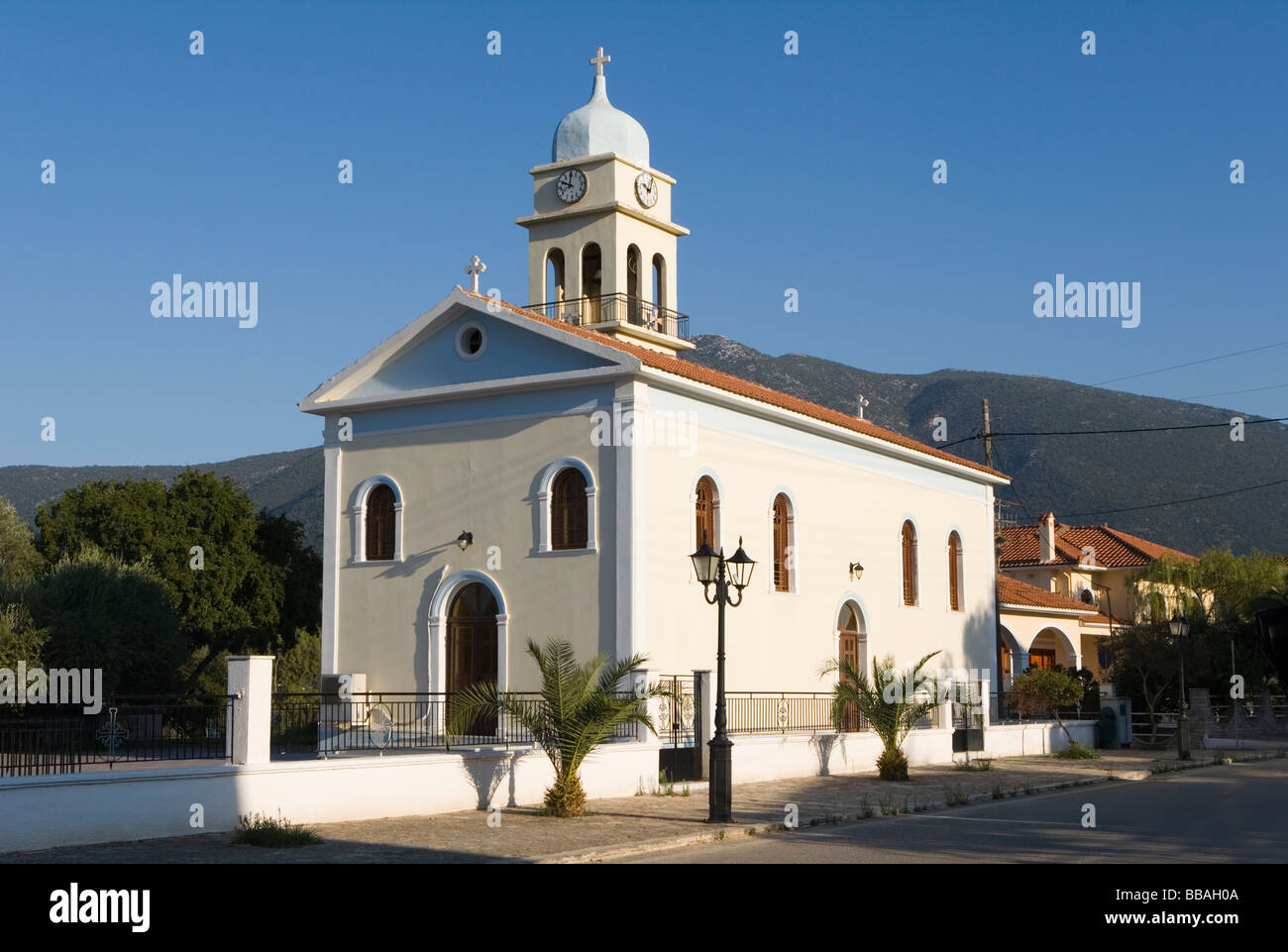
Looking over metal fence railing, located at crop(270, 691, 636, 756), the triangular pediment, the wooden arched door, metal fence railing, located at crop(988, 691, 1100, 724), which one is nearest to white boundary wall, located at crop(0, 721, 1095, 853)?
metal fence railing, located at crop(270, 691, 636, 756)

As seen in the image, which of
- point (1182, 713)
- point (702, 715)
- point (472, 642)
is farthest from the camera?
point (1182, 713)

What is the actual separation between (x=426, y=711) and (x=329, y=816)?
303 inches

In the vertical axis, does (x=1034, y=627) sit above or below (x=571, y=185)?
below

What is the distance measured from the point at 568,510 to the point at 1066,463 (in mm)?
102826

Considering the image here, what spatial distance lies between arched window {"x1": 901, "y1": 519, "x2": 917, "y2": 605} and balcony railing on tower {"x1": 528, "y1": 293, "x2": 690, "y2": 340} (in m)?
6.93

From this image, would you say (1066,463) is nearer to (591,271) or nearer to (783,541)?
(591,271)

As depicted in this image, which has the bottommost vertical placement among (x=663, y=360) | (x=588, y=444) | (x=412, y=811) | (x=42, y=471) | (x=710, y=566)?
(x=412, y=811)

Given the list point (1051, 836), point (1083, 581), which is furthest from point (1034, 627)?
point (1051, 836)

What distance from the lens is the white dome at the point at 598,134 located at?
31.0 m

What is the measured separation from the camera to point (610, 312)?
2953 cm
